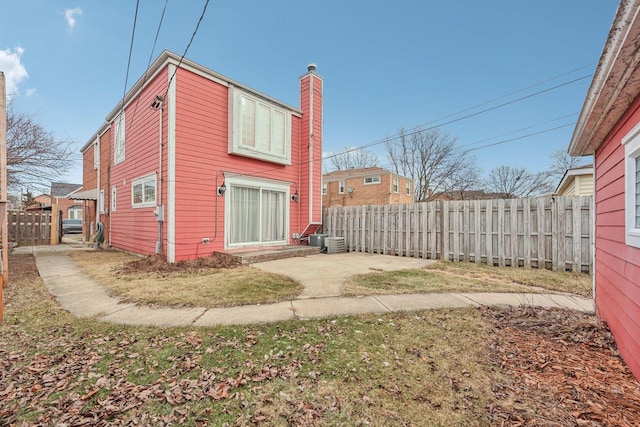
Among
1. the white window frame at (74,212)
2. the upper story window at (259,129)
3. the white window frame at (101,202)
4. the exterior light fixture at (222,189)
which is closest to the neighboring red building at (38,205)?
the white window frame at (74,212)

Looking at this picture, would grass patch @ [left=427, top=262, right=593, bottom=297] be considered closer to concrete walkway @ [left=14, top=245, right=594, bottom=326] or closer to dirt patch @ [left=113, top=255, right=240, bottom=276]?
concrete walkway @ [left=14, top=245, right=594, bottom=326]

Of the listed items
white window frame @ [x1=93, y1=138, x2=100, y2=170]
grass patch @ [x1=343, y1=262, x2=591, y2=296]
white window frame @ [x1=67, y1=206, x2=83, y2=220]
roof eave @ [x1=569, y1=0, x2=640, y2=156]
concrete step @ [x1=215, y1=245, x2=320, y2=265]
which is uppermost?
white window frame @ [x1=93, y1=138, x2=100, y2=170]

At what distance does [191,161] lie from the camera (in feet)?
25.1

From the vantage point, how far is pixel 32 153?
9.91 meters

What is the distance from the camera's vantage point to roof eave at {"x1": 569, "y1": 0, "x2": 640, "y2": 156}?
1.80 meters

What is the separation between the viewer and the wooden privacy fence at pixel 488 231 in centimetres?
627

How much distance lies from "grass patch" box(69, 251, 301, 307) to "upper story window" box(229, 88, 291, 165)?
13.0ft

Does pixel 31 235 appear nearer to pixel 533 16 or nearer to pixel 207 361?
pixel 207 361

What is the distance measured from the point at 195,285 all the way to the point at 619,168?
6352 millimetres

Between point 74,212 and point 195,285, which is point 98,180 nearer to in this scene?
point 195,285

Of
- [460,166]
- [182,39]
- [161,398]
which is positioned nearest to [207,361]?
[161,398]

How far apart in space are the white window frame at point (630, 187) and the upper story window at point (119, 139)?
43.0ft

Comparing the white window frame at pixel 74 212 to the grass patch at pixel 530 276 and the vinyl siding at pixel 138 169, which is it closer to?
the vinyl siding at pixel 138 169

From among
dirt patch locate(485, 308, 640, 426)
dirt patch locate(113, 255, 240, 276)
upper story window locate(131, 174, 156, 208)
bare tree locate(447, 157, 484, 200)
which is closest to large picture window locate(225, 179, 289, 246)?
dirt patch locate(113, 255, 240, 276)
